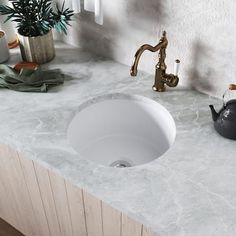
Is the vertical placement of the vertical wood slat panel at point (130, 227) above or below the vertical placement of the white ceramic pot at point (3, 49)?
below

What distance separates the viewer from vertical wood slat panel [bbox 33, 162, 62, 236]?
111 centimetres

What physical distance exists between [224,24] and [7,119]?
0.78 meters

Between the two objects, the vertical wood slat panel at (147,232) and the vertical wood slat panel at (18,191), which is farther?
the vertical wood slat panel at (18,191)

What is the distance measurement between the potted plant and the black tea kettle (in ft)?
2.23

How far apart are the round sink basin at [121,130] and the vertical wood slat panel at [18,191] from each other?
221 millimetres

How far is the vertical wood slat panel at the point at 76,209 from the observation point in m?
1.03

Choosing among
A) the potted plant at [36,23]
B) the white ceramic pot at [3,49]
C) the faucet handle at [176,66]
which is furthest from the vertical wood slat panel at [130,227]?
the white ceramic pot at [3,49]

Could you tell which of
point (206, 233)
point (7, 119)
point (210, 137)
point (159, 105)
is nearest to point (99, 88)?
point (159, 105)

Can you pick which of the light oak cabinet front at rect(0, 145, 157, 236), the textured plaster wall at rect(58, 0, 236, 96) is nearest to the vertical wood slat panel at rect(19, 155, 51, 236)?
the light oak cabinet front at rect(0, 145, 157, 236)

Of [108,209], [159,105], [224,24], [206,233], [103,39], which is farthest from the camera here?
[103,39]

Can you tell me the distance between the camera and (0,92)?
4.22 ft

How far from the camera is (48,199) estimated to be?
1.21m

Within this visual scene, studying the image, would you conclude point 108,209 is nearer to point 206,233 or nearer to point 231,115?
point 206,233

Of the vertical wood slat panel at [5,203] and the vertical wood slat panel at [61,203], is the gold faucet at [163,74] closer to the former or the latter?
the vertical wood slat panel at [61,203]
